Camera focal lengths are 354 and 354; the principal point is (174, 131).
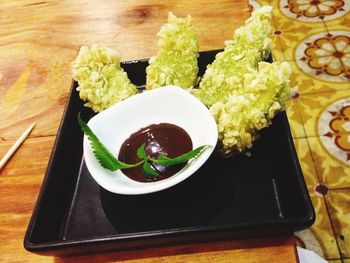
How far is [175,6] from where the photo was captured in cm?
166

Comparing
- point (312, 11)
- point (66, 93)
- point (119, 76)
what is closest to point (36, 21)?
point (66, 93)

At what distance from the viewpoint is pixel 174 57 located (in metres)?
1.18

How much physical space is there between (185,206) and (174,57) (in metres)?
0.50

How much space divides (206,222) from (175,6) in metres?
1.10

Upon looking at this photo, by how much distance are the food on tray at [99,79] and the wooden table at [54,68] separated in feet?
0.74

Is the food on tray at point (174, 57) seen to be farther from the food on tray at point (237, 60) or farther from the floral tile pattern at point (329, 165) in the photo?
the floral tile pattern at point (329, 165)

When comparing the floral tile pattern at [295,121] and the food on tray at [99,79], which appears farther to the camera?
the floral tile pattern at [295,121]

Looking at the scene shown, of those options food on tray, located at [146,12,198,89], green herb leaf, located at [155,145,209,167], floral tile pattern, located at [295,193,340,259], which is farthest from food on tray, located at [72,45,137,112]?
floral tile pattern, located at [295,193,340,259]

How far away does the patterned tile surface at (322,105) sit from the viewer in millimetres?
1761

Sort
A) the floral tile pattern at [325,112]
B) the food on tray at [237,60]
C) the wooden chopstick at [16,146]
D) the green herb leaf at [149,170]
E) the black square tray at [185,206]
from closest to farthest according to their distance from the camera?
the black square tray at [185,206], the green herb leaf at [149,170], the food on tray at [237,60], the wooden chopstick at [16,146], the floral tile pattern at [325,112]

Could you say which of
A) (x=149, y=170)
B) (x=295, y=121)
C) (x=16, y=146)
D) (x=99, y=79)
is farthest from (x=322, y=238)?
(x=16, y=146)

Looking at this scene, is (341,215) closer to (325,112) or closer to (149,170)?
(325,112)

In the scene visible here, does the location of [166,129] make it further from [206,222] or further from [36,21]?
[36,21]

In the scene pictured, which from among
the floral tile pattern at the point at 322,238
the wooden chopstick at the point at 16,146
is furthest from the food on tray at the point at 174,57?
the floral tile pattern at the point at 322,238
